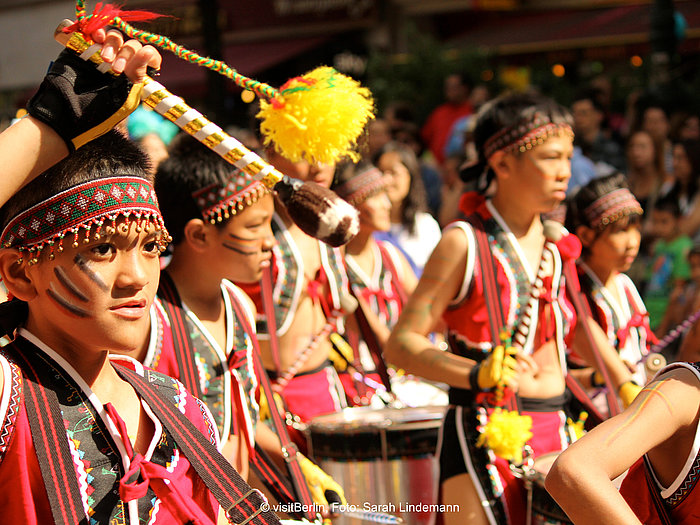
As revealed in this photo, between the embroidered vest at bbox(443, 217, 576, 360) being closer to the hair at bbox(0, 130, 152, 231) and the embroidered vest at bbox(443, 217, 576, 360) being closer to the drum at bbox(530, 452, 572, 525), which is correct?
the drum at bbox(530, 452, 572, 525)

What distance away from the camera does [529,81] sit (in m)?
11.9

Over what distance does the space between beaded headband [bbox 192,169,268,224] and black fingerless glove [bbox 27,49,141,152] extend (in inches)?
55.9

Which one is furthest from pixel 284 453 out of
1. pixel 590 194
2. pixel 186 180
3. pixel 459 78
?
pixel 459 78

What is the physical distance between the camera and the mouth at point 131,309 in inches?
78.9

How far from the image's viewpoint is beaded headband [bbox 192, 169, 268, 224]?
132 inches

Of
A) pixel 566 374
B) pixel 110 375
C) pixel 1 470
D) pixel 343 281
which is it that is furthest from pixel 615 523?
pixel 343 281

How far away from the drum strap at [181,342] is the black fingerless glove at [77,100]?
47.9 inches

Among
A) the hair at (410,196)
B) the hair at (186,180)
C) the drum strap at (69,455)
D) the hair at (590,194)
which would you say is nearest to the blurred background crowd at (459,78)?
the hair at (410,196)

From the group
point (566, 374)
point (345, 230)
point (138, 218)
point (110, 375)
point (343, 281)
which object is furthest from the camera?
point (343, 281)

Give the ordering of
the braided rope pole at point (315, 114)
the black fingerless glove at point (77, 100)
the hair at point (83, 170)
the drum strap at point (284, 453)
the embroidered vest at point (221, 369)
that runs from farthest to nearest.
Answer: the drum strap at point (284, 453) → the embroidered vest at point (221, 369) → the braided rope pole at point (315, 114) → the hair at point (83, 170) → the black fingerless glove at point (77, 100)

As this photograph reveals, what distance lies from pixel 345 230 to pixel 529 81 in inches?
395

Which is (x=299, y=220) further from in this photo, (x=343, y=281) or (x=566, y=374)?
(x=343, y=281)

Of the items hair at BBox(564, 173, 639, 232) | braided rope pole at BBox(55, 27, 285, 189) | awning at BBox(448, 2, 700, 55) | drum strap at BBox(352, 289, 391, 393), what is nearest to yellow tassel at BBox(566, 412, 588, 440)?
drum strap at BBox(352, 289, 391, 393)

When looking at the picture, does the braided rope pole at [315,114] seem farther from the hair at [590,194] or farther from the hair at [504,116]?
the hair at [590,194]
